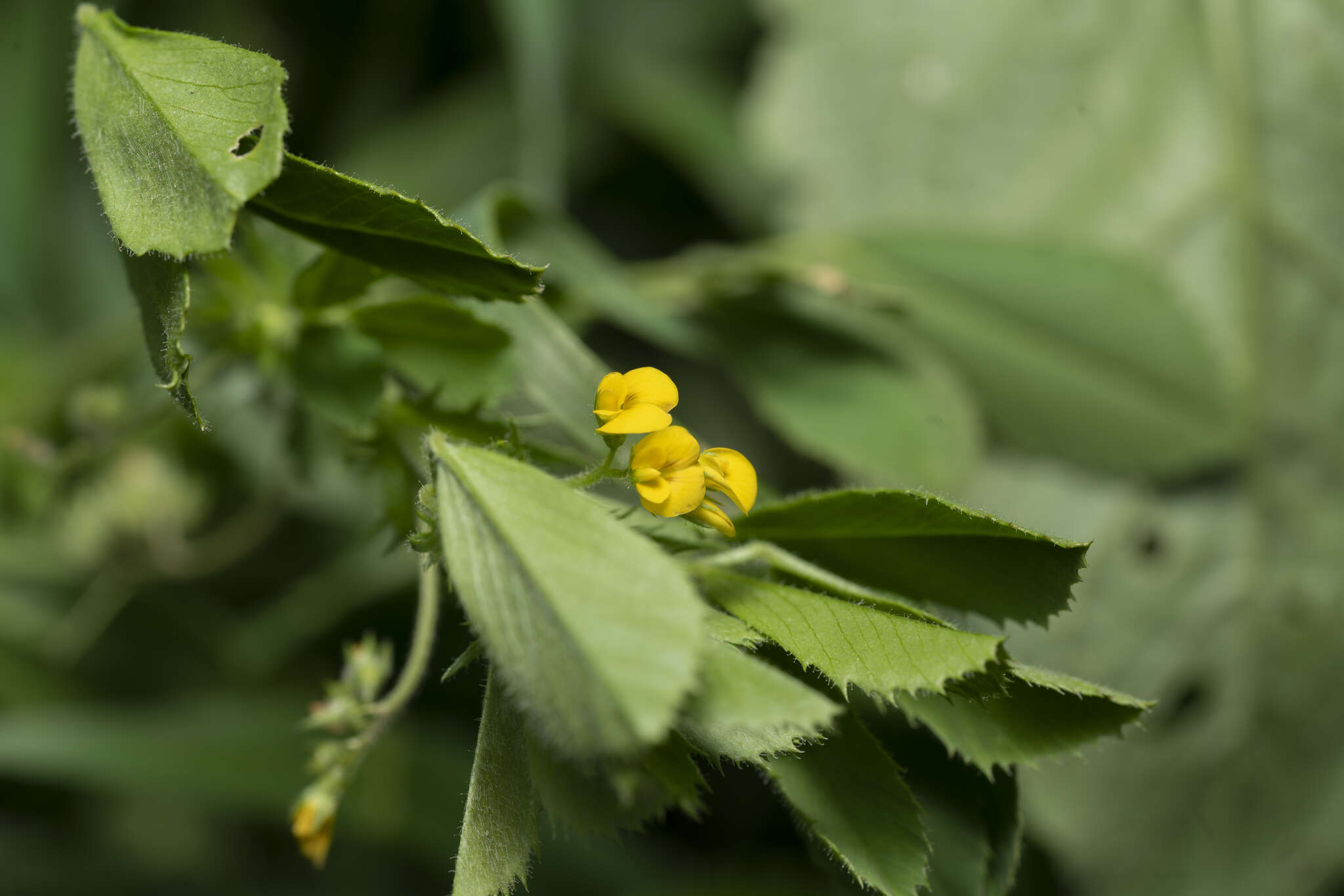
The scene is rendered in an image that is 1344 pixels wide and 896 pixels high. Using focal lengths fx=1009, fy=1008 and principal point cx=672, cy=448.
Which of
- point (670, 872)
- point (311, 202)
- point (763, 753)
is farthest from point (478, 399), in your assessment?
point (670, 872)

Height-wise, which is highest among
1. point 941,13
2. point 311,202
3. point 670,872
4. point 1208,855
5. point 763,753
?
point 941,13

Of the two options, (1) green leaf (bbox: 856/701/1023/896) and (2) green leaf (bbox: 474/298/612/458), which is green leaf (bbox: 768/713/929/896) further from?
(2) green leaf (bbox: 474/298/612/458)

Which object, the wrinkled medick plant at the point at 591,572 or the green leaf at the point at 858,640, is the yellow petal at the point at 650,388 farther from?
the green leaf at the point at 858,640

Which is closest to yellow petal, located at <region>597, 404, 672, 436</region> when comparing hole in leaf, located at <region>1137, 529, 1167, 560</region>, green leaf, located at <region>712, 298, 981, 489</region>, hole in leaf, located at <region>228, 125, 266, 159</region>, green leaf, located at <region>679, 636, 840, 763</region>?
green leaf, located at <region>679, 636, 840, 763</region>

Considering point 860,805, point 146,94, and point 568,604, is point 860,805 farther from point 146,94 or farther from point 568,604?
point 146,94

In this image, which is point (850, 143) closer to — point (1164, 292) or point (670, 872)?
point (1164, 292)

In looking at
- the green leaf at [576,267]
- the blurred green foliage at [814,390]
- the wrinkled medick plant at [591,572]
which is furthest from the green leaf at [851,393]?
the wrinkled medick plant at [591,572]
